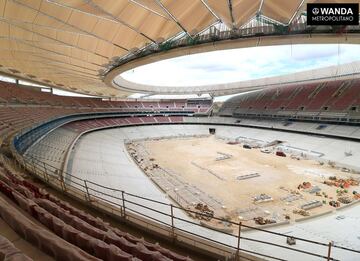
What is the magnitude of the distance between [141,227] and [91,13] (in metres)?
11.4

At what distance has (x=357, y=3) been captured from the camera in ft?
41.9

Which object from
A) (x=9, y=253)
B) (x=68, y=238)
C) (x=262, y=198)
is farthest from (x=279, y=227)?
(x=9, y=253)

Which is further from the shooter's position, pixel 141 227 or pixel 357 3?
pixel 357 3

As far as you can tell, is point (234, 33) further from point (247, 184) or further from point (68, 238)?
point (68, 238)

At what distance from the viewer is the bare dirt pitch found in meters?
18.0

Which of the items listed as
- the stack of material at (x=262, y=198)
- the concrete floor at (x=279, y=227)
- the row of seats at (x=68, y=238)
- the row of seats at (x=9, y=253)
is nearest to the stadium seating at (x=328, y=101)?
the concrete floor at (x=279, y=227)

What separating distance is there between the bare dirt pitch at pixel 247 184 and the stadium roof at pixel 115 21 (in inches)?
460

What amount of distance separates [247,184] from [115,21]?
58.0 ft

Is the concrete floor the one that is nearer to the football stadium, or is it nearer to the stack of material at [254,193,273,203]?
the football stadium

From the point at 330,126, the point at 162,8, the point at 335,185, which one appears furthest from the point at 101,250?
the point at 330,126

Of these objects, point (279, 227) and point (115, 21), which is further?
point (279, 227)

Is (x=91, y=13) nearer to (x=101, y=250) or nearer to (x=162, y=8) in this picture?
(x=162, y=8)

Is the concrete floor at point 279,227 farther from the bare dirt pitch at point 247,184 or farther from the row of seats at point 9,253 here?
the row of seats at point 9,253

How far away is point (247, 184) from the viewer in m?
23.8
